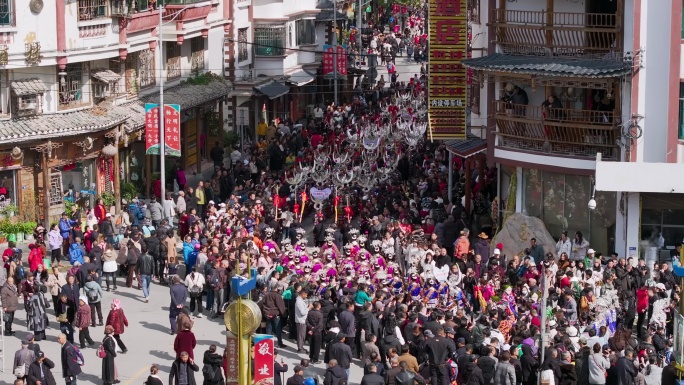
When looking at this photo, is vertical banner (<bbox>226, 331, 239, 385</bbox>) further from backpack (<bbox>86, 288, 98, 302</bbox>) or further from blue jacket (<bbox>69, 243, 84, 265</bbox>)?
blue jacket (<bbox>69, 243, 84, 265</bbox>)

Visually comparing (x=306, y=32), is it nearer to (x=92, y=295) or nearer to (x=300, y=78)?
(x=300, y=78)

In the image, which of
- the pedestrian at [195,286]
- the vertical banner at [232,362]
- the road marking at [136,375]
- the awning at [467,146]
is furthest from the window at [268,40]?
the vertical banner at [232,362]

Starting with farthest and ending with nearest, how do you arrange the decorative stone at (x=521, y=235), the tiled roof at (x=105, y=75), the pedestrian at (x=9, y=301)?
the tiled roof at (x=105, y=75) → the decorative stone at (x=521, y=235) → the pedestrian at (x=9, y=301)

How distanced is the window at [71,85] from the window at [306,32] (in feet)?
76.2

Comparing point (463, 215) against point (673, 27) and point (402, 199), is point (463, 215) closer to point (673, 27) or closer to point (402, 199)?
point (402, 199)

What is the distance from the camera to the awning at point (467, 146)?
163 feet

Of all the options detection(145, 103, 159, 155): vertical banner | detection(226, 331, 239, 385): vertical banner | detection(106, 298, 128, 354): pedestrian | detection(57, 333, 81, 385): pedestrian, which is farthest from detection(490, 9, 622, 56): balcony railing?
detection(226, 331, 239, 385): vertical banner

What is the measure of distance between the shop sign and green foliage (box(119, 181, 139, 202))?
2.49 meters

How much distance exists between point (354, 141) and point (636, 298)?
66.2 feet

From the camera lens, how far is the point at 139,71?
5838 cm

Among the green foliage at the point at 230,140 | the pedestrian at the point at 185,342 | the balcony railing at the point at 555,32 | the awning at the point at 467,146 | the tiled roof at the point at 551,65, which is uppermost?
the balcony railing at the point at 555,32

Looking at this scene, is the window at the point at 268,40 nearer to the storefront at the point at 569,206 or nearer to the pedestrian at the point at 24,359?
the storefront at the point at 569,206

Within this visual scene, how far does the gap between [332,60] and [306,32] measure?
1.94 m

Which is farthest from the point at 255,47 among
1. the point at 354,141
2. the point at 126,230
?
the point at 126,230
